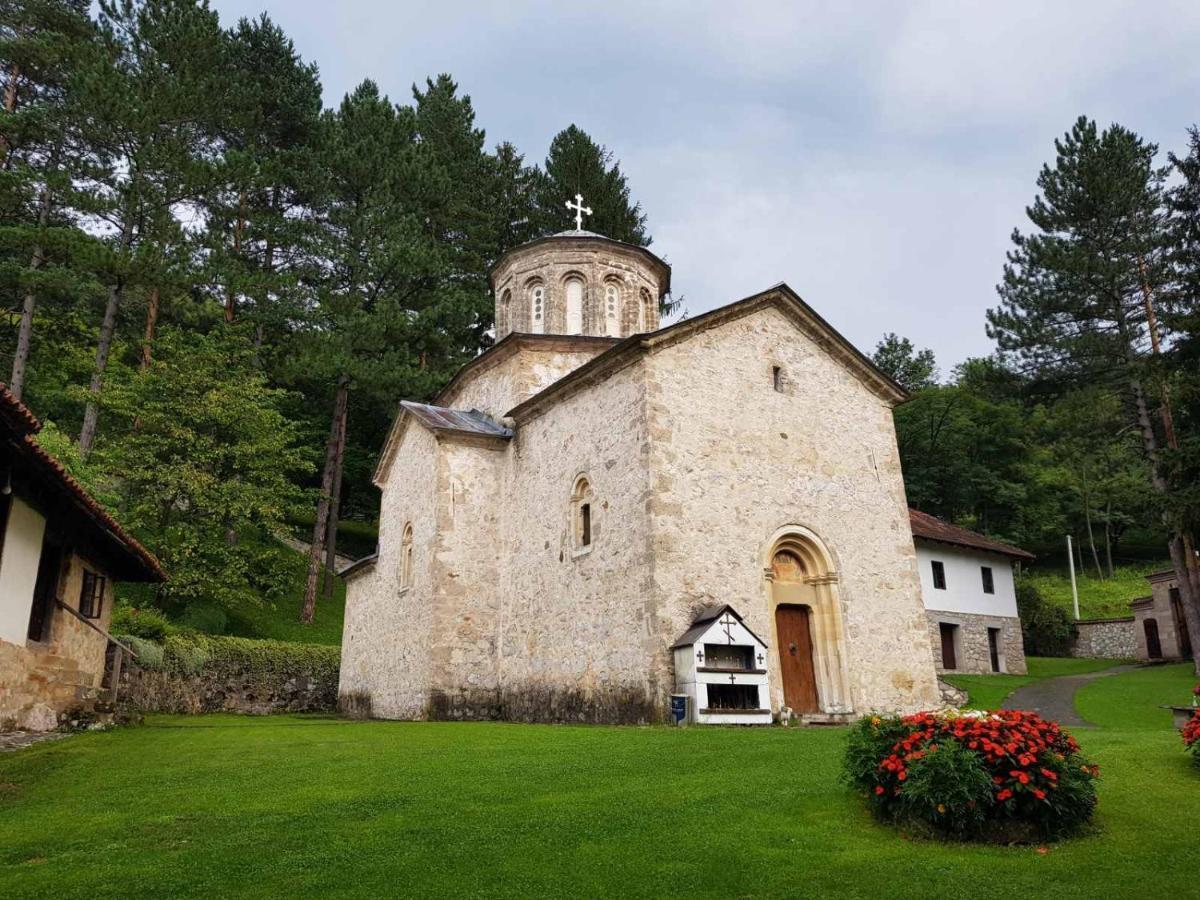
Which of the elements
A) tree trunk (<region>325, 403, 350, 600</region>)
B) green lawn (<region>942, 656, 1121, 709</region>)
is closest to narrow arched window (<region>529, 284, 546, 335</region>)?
tree trunk (<region>325, 403, 350, 600</region>)

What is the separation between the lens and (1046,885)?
4430 mm

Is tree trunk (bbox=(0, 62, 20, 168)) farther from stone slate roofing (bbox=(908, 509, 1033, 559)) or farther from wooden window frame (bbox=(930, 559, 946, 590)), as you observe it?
wooden window frame (bbox=(930, 559, 946, 590))

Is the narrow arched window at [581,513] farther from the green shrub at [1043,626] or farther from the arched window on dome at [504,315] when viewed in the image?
the green shrub at [1043,626]

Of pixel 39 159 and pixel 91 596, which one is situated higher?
pixel 39 159

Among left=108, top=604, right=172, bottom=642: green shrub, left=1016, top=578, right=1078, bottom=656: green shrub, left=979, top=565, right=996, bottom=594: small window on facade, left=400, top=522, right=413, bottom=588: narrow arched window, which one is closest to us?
left=108, top=604, right=172, bottom=642: green shrub

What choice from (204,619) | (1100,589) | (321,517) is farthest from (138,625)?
(1100,589)

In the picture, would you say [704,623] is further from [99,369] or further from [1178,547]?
[99,369]

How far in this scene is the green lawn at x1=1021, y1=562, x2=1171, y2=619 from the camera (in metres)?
35.8

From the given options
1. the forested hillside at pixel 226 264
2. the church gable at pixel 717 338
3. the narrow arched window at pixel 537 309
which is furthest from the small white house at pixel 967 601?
the forested hillside at pixel 226 264

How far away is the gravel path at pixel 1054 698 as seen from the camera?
50.5 feet

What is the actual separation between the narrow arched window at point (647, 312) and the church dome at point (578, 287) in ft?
0.08

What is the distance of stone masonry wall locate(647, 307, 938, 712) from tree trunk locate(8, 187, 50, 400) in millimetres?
21104

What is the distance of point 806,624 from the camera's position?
1445 cm

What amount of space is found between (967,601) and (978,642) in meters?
1.26
